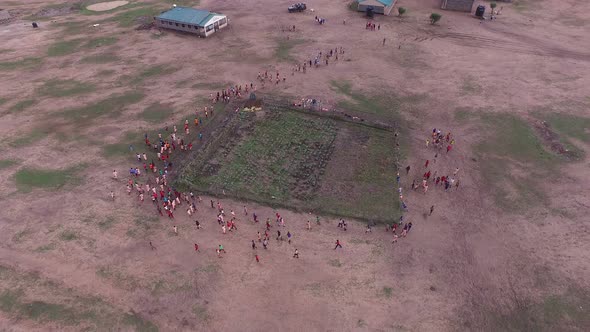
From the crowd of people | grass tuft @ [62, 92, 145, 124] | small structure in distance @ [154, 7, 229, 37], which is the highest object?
small structure in distance @ [154, 7, 229, 37]

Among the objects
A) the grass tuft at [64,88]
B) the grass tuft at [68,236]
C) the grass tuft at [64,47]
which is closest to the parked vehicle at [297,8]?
the grass tuft at [64,47]

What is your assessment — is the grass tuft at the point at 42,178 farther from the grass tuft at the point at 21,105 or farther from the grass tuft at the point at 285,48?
the grass tuft at the point at 285,48

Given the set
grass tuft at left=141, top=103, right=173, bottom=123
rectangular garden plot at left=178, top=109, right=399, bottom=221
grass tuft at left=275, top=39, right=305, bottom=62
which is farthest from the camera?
grass tuft at left=275, top=39, right=305, bottom=62

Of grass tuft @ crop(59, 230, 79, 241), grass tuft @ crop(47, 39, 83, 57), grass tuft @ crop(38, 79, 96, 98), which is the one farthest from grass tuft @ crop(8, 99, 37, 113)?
grass tuft @ crop(59, 230, 79, 241)

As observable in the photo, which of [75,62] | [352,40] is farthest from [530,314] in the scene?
[75,62]

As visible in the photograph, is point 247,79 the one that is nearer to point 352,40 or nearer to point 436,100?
point 352,40

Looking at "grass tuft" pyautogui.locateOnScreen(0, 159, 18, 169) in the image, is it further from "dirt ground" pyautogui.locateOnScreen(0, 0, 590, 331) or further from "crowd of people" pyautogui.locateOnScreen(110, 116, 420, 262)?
"crowd of people" pyautogui.locateOnScreen(110, 116, 420, 262)
